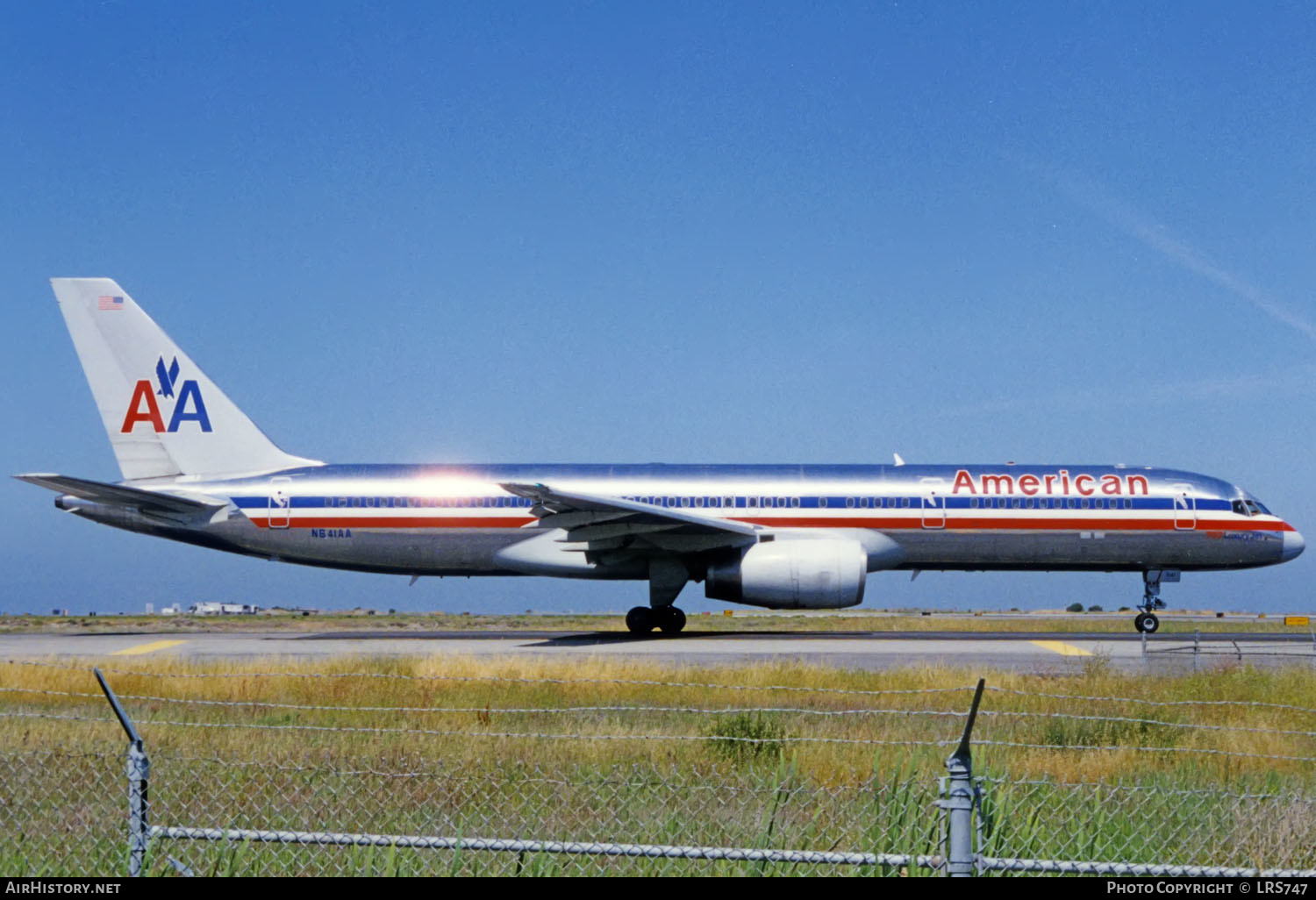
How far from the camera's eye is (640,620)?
27797 mm

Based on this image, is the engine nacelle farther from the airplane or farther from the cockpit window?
the cockpit window

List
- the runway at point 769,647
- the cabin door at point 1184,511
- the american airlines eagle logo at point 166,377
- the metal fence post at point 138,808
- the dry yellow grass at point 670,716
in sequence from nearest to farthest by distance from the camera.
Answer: the metal fence post at point 138,808, the dry yellow grass at point 670,716, the runway at point 769,647, the cabin door at point 1184,511, the american airlines eagle logo at point 166,377

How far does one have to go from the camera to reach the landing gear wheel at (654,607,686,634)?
2780cm

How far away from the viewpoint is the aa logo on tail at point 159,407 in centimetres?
2961

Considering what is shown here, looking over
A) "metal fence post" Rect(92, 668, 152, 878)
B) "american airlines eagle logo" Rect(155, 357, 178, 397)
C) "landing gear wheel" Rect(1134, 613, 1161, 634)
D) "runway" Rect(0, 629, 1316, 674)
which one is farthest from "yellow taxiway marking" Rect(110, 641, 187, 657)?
"landing gear wheel" Rect(1134, 613, 1161, 634)

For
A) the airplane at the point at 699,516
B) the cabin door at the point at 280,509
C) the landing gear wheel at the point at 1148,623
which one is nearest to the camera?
the airplane at the point at 699,516

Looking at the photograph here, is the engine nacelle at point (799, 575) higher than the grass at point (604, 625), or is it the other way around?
the engine nacelle at point (799, 575)

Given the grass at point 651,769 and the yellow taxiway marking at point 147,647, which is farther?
the yellow taxiway marking at point 147,647

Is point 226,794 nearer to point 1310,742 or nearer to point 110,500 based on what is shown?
point 1310,742

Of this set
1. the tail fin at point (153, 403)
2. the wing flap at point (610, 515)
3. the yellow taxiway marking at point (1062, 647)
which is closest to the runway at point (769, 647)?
the yellow taxiway marking at point (1062, 647)

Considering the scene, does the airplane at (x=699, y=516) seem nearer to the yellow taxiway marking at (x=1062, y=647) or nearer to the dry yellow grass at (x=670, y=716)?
the yellow taxiway marking at (x=1062, y=647)

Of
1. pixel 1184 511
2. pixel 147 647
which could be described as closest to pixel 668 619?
pixel 147 647

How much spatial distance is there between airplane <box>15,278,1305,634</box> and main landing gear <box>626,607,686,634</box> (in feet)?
0.11

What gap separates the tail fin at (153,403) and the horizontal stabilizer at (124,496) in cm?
176
